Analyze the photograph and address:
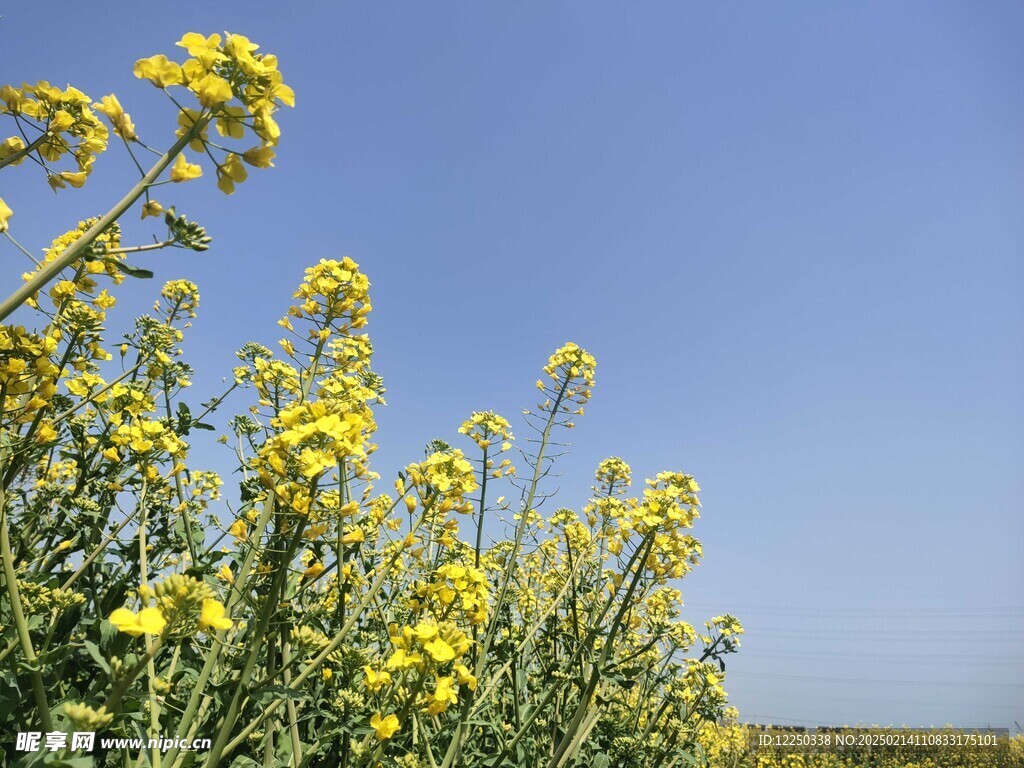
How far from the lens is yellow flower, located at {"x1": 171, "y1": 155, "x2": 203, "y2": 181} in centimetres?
151

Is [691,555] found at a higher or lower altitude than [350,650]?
higher

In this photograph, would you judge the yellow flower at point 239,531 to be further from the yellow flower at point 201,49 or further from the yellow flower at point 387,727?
the yellow flower at point 201,49

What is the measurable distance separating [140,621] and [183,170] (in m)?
1.19

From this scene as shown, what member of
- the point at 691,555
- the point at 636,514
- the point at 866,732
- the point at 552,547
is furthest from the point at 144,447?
the point at 866,732

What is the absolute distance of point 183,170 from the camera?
1.51 metres

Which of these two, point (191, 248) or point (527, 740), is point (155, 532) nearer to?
point (191, 248)

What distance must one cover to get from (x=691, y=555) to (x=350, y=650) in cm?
231

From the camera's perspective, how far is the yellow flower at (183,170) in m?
1.51

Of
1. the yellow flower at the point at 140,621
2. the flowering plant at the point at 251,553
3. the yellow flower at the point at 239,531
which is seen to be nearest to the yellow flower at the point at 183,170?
the flowering plant at the point at 251,553

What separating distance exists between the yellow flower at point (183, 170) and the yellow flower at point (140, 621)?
112cm

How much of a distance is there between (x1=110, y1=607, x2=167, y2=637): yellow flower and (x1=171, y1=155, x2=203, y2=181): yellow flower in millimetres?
1118

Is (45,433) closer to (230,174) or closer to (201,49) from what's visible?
(230,174)

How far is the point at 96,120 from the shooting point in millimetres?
2139

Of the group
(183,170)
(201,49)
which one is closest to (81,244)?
(183,170)
